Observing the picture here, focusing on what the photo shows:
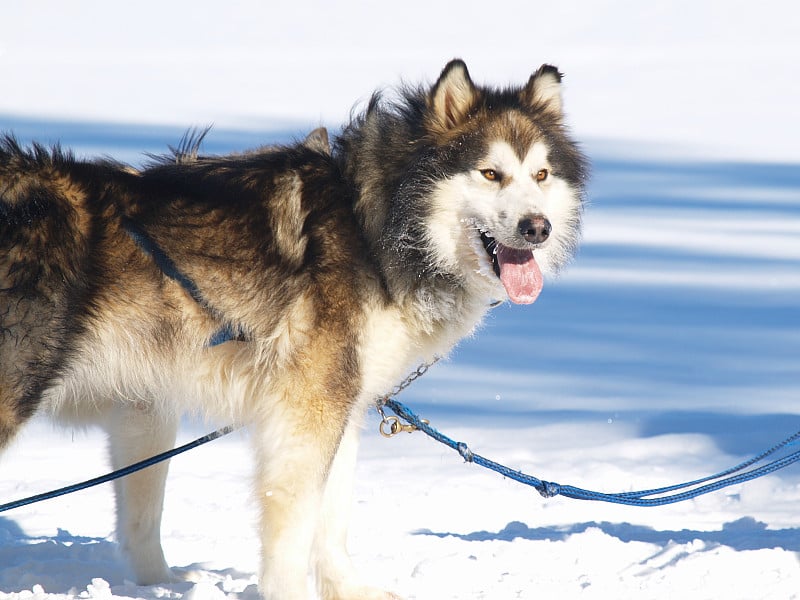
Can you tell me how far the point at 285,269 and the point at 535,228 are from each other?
2.38ft

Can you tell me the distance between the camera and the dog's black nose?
307cm

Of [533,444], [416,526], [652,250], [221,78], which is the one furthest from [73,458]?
[221,78]

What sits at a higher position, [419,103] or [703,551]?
[419,103]

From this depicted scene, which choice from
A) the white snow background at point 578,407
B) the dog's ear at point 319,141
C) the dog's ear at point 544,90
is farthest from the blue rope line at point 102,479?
→ the dog's ear at point 544,90

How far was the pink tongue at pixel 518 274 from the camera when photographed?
3.22 meters

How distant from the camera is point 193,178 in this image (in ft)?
10.4

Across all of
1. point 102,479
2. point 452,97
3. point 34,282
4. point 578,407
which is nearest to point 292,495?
point 102,479

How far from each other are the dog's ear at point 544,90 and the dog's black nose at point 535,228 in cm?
50

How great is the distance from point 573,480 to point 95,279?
260 cm

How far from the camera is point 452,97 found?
326cm

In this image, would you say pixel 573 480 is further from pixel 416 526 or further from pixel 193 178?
pixel 193 178

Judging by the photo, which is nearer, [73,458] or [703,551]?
[703,551]

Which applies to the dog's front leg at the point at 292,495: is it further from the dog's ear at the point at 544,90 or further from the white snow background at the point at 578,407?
the dog's ear at the point at 544,90

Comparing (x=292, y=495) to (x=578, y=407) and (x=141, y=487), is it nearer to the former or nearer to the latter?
(x=141, y=487)
